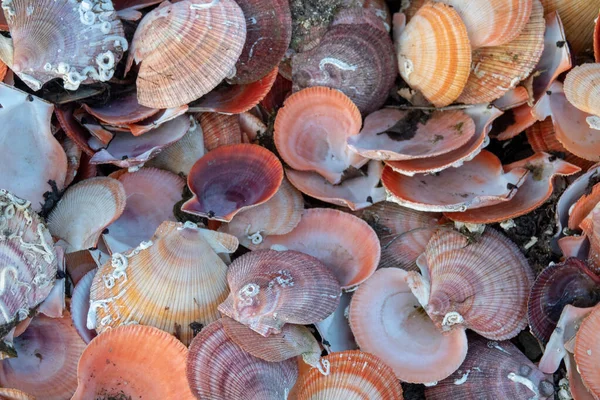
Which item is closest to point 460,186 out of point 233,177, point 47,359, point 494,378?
point 494,378

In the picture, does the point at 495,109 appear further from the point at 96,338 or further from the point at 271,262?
the point at 96,338

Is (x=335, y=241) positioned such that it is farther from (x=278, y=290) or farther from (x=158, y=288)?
(x=158, y=288)

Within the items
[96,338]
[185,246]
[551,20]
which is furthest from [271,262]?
[551,20]

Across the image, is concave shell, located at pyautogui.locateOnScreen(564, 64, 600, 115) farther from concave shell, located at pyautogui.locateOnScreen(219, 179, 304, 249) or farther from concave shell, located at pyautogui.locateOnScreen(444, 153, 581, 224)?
concave shell, located at pyautogui.locateOnScreen(219, 179, 304, 249)

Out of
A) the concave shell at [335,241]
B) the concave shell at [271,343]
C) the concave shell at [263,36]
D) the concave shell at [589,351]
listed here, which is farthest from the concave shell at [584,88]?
the concave shell at [271,343]

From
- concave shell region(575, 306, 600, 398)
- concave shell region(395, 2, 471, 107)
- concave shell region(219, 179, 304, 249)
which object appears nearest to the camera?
concave shell region(575, 306, 600, 398)

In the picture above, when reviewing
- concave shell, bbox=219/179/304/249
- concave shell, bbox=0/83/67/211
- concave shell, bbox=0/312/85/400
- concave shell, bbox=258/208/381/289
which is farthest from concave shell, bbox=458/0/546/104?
concave shell, bbox=0/312/85/400
